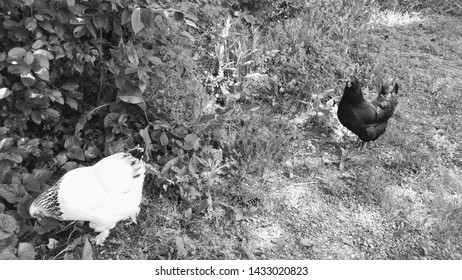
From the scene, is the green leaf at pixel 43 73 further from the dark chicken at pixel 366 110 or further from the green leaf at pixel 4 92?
the dark chicken at pixel 366 110

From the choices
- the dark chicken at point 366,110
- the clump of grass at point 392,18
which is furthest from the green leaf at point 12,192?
the clump of grass at point 392,18

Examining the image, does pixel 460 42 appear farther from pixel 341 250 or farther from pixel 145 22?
pixel 145 22

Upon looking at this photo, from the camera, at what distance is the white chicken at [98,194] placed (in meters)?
2.30

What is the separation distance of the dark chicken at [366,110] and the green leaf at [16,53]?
2.24m

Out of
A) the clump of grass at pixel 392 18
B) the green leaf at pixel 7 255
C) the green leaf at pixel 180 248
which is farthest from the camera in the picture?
the clump of grass at pixel 392 18

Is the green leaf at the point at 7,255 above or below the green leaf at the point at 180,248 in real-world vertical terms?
above

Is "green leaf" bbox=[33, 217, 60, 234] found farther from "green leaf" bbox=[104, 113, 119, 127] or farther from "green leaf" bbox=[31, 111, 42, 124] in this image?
"green leaf" bbox=[104, 113, 119, 127]

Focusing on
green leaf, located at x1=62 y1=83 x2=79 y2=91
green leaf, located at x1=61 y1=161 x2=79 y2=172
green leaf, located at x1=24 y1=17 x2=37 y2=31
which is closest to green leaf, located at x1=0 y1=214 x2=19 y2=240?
green leaf, located at x1=61 y1=161 x2=79 y2=172

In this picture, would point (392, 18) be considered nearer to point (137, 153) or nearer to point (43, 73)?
point (137, 153)

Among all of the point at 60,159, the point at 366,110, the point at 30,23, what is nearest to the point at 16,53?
the point at 30,23

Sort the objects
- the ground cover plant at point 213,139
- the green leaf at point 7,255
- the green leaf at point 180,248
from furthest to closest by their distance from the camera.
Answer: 1. the green leaf at point 180,248
2. the ground cover plant at point 213,139
3. the green leaf at point 7,255

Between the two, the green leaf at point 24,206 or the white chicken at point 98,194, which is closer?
the white chicken at point 98,194

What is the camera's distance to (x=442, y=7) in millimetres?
6156

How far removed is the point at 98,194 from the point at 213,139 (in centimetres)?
120
